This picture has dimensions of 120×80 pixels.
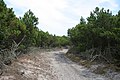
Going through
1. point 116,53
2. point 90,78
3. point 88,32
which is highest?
point 88,32

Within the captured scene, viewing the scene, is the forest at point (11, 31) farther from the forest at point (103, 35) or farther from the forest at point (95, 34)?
the forest at point (103, 35)

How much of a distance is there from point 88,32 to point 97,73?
14763 millimetres

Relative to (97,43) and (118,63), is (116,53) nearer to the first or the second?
(118,63)

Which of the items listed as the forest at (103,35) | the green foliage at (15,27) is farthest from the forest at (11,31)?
the forest at (103,35)

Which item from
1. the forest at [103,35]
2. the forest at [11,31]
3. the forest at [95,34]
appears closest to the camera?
the forest at [11,31]

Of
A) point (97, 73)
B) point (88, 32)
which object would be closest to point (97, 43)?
point (88, 32)

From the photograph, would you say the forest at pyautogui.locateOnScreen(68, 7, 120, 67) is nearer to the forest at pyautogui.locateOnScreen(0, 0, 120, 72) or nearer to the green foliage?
the forest at pyautogui.locateOnScreen(0, 0, 120, 72)

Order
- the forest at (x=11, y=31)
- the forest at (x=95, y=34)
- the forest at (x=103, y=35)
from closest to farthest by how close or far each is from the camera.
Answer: the forest at (x=11, y=31), the forest at (x=95, y=34), the forest at (x=103, y=35)

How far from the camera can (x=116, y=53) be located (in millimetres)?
35562

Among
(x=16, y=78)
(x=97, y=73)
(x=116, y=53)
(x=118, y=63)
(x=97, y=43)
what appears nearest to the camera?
(x=16, y=78)

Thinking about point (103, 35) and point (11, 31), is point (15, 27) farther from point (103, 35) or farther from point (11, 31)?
point (103, 35)

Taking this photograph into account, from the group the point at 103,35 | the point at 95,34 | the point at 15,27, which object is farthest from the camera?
the point at 95,34

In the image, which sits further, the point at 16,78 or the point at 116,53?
the point at 116,53

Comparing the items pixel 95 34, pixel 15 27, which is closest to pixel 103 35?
pixel 95 34
